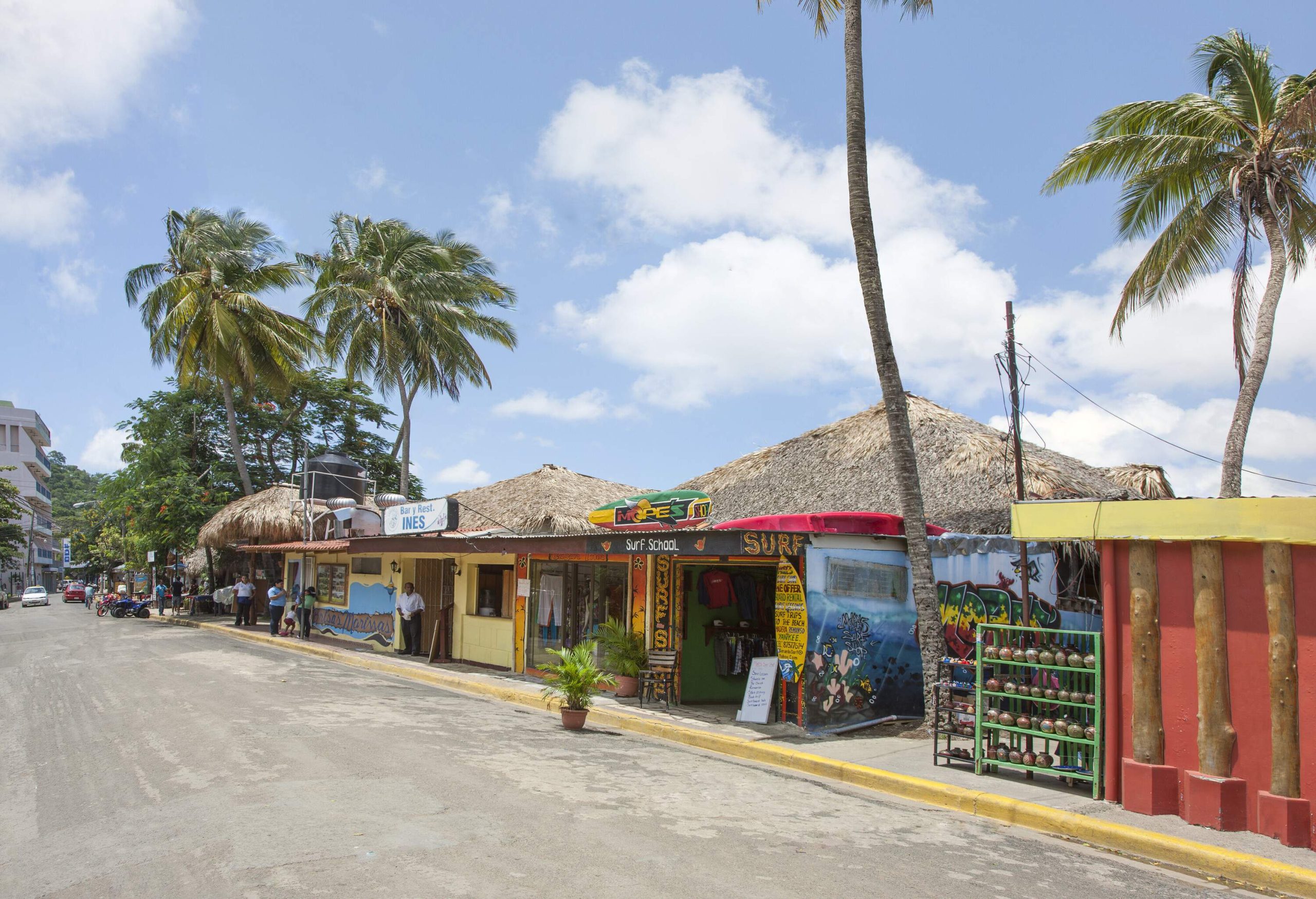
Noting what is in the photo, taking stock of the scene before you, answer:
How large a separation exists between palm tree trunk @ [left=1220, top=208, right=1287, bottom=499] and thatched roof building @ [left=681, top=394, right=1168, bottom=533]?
1604 mm

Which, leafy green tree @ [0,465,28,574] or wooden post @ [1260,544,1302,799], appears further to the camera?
leafy green tree @ [0,465,28,574]

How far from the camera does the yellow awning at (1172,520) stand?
656cm

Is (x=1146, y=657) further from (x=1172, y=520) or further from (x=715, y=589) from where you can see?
(x=715, y=589)

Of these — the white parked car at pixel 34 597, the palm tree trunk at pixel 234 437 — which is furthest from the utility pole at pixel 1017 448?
the white parked car at pixel 34 597

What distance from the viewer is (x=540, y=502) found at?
77.6 feet

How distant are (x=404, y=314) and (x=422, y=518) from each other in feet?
39.3

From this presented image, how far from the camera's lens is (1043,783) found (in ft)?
27.9

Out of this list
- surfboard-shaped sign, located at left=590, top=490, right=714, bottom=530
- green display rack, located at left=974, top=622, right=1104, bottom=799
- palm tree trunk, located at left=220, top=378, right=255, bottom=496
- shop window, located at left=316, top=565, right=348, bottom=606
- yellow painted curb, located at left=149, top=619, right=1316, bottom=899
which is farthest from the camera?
palm tree trunk, located at left=220, top=378, right=255, bottom=496

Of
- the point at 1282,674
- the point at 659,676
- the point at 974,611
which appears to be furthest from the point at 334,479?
the point at 1282,674

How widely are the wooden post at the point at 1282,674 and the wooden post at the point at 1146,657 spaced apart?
0.83 m

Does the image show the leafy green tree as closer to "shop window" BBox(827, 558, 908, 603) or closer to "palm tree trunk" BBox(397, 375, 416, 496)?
"palm tree trunk" BBox(397, 375, 416, 496)

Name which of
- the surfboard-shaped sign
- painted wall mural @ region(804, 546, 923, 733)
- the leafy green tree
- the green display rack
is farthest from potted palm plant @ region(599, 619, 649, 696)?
the leafy green tree

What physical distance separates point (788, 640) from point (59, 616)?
39.9m

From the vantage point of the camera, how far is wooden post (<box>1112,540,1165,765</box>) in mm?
7367
